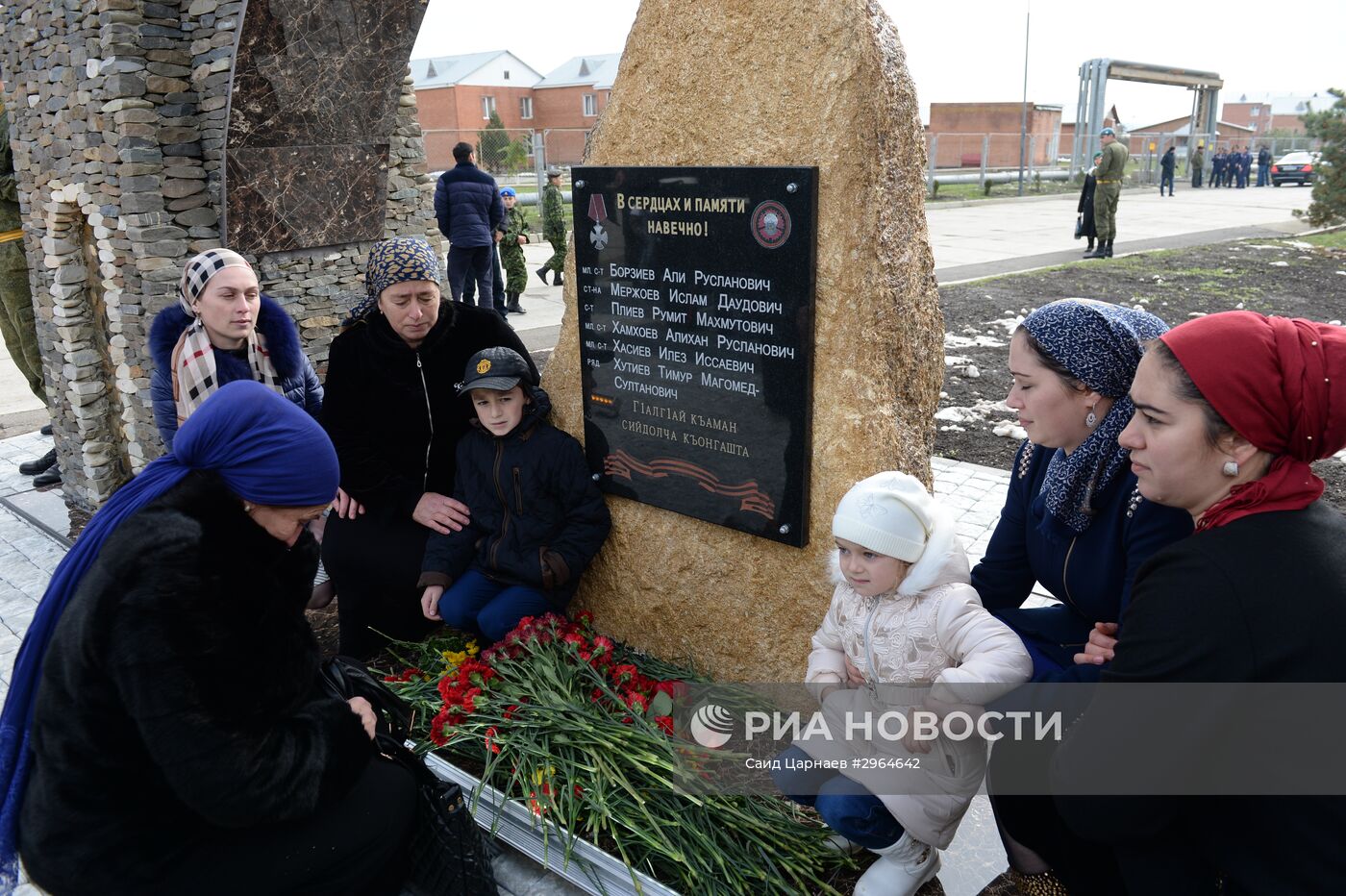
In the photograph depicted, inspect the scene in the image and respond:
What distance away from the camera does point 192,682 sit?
6.11ft

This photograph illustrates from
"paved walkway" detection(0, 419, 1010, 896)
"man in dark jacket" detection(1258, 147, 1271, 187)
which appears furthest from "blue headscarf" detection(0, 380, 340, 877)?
"man in dark jacket" detection(1258, 147, 1271, 187)

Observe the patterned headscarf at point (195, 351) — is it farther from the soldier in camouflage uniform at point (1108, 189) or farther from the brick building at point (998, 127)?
the brick building at point (998, 127)

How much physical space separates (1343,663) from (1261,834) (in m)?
0.36

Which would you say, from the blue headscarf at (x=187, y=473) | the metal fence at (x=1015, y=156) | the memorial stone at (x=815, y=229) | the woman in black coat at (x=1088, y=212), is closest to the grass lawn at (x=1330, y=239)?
the woman in black coat at (x=1088, y=212)

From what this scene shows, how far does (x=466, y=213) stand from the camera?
33.1 ft

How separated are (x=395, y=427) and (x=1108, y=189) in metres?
13.7

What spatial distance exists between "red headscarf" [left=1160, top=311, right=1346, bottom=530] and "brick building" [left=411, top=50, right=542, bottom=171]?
42.0 metres

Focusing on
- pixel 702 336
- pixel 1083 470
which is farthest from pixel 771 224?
pixel 1083 470

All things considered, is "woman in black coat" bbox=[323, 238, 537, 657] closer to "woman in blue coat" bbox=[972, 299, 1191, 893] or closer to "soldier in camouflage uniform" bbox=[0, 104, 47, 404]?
"woman in blue coat" bbox=[972, 299, 1191, 893]

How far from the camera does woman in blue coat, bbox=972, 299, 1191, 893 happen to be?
2.18 meters

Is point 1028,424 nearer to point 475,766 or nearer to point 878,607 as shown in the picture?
point 878,607

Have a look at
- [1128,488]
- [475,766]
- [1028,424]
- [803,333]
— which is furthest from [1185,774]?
[475,766]

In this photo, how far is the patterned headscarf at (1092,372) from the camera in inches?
88.4

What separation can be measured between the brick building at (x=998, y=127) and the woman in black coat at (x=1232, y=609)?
113ft
